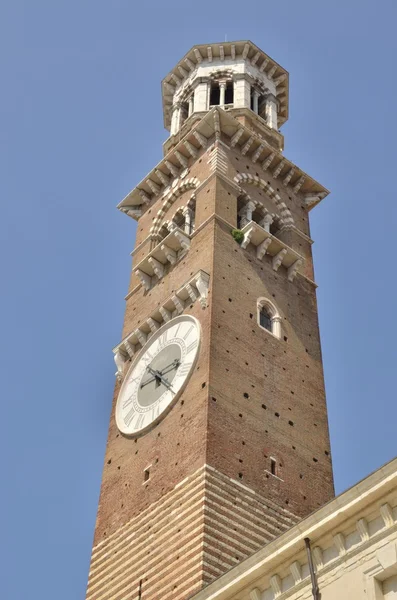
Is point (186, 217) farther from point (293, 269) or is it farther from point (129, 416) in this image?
point (129, 416)

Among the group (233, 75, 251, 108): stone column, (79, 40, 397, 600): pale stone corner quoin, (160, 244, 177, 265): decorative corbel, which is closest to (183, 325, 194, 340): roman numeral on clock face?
(79, 40, 397, 600): pale stone corner quoin

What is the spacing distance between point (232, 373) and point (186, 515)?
363cm

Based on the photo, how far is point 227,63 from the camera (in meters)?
31.8

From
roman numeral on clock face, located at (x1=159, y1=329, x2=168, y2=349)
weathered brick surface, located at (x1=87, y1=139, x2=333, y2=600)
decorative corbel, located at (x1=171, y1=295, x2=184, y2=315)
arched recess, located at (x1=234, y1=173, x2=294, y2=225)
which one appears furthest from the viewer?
arched recess, located at (x1=234, y1=173, x2=294, y2=225)

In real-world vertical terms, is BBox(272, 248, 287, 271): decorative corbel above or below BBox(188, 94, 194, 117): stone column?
below

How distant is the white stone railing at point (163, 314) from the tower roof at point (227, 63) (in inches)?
469

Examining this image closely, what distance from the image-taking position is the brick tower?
17.8 metres

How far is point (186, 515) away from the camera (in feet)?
57.3

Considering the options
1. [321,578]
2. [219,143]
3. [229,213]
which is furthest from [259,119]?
[321,578]

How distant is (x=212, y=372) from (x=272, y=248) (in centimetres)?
555

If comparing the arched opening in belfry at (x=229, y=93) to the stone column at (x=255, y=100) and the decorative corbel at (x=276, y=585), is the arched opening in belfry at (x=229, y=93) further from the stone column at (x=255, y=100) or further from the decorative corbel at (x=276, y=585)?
the decorative corbel at (x=276, y=585)

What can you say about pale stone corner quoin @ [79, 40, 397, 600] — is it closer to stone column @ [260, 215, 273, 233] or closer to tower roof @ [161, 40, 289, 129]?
stone column @ [260, 215, 273, 233]

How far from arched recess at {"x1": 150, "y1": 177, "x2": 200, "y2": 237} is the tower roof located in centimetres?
682

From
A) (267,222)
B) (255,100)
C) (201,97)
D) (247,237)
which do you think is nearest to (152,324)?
(247,237)
